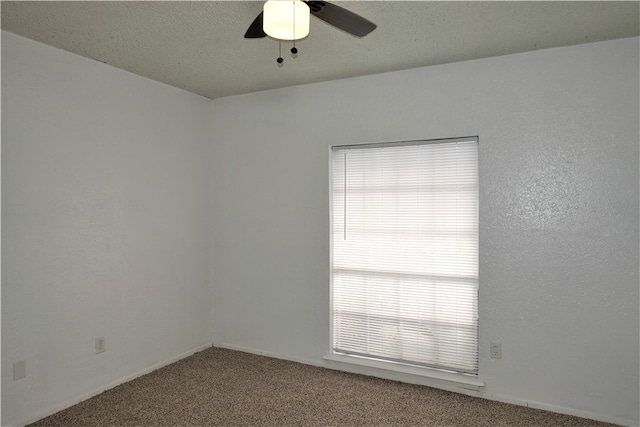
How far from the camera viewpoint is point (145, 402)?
122 inches

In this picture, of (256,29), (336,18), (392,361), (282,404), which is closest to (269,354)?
(282,404)

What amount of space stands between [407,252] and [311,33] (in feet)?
6.03

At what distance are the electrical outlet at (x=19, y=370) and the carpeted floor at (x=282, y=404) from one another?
345 millimetres

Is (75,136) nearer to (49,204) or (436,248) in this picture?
(49,204)

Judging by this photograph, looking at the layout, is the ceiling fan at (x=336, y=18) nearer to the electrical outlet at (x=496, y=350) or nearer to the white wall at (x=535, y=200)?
the white wall at (x=535, y=200)

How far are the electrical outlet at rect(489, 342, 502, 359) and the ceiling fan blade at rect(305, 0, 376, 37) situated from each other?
2.40 m

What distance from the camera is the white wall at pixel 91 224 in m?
2.77

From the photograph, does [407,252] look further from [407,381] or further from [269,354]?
[269,354]

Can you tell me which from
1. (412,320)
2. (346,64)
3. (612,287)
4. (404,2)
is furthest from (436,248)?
(404,2)

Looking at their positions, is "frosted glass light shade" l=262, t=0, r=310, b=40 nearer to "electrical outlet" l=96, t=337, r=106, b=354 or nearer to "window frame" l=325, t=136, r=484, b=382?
"window frame" l=325, t=136, r=484, b=382

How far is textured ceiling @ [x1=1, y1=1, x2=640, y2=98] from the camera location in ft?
7.81

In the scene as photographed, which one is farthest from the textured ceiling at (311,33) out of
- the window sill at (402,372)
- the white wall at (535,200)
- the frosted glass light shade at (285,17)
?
the window sill at (402,372)

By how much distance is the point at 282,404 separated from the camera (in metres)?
3.07

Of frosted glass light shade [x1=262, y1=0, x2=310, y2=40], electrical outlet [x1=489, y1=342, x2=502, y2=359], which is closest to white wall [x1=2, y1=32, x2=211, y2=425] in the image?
frosted glass light shade [x1=262, y1=0, x2=310, y2=40]
